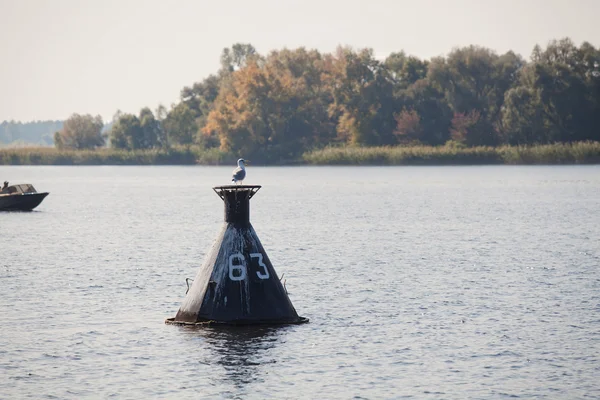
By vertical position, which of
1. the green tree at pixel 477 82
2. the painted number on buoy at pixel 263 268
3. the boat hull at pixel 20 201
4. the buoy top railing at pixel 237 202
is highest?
the green tree at pixel 477 82

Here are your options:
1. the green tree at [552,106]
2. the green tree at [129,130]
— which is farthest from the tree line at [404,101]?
the green tree at [129,130]

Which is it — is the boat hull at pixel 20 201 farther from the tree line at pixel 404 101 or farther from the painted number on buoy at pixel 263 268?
the tree line at pixel 404 101

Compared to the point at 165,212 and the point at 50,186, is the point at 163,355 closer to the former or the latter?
the point at 165,212

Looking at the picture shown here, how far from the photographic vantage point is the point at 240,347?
27.6 metres

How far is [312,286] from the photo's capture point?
1528 inches

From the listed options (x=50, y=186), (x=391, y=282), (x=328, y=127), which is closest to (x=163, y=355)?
(x=391, y=282)

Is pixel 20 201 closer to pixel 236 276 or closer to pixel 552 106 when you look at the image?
pixel 236 276

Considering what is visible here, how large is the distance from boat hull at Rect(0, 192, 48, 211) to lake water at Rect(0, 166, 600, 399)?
3574mm

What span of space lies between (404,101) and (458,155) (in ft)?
46.3

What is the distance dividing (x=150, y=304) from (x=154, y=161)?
164743 millimetres

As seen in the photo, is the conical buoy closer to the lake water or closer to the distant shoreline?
the lake water

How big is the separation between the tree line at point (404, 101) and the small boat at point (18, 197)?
81180 mm

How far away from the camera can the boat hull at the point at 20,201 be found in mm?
78312

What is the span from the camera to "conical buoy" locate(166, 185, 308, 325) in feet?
91.9
